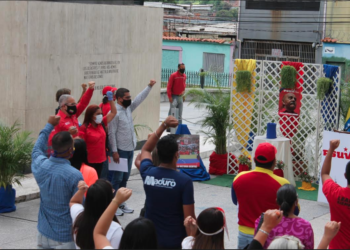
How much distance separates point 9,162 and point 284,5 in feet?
101

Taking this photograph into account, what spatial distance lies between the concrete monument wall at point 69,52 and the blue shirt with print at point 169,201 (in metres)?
6.38

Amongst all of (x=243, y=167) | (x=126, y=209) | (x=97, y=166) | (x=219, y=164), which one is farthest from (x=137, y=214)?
(x=219, y=164)

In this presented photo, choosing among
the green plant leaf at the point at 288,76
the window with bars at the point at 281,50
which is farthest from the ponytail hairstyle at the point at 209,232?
the window with bars at the point at 281,50

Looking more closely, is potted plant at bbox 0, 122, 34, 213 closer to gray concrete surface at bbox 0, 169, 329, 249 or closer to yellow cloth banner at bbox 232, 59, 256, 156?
gray concrete surface at bbox 0, 169, 329, 249

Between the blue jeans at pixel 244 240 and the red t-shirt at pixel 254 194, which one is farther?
the blue jeans at pixel 244 240

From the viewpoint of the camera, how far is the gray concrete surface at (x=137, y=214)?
7629mm

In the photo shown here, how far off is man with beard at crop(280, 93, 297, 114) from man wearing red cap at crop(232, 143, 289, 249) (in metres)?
6.32

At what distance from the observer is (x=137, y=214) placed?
8891mm

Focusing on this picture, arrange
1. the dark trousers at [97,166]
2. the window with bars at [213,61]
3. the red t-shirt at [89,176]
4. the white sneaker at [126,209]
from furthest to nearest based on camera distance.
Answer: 1. the window with bars at [213,61]
2. the white sneaker at [126,209]
3. the dark trousers at [97,166]
4. the red t-shirt at [89,176]

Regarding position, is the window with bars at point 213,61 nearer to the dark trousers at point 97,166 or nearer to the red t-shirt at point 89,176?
the dark trousers at point 97,166

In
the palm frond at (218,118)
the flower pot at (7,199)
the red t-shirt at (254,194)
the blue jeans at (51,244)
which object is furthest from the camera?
the palm frond at (218,118)

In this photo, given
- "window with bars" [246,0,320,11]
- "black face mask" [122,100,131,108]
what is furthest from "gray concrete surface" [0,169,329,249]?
"window with bars" [246,0,320,11]

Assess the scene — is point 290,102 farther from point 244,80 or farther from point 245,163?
point 245,163

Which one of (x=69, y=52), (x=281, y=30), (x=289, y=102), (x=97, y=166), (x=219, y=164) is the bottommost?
(x=219, y=164)
